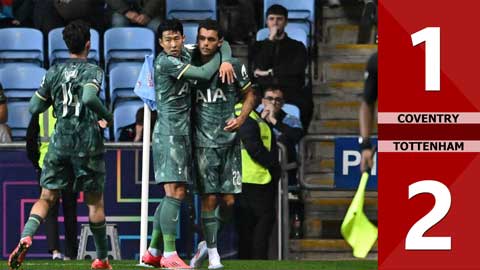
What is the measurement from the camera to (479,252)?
749 centimetres

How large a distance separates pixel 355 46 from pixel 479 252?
1052cm

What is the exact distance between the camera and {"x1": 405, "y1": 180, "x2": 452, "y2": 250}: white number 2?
7.41 metres

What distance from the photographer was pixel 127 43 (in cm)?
1734

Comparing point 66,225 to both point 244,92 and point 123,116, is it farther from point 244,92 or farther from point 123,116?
point 244,92

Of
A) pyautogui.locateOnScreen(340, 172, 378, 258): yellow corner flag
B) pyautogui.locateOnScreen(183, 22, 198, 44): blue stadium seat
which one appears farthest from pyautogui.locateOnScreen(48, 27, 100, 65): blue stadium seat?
pyautogui.locateOnScreen(340, 172, 378, 258): yellow corner flag

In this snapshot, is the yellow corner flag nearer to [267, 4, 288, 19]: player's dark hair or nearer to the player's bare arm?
the player's bare arm

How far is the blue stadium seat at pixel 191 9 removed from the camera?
1803 cm

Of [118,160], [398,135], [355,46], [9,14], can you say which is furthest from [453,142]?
[9,14]

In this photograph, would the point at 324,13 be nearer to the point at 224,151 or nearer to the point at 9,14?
the point at 9,14

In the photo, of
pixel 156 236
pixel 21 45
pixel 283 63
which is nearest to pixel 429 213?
pixel 156 236

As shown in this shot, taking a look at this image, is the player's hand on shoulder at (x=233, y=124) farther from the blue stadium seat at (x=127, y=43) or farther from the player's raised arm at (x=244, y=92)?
the blue stadium seat at (x=127, y=43)

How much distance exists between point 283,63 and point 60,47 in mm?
2697

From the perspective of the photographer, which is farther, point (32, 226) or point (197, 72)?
point (197, 72)

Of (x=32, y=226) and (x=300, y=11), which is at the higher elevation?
(x=300, y=11)
